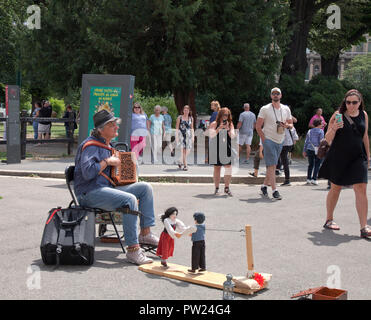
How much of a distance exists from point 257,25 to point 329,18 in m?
11.8

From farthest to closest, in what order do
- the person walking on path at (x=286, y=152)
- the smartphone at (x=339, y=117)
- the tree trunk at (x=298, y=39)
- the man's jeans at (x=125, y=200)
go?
1. the tree trunk at (x=298, y=39)
2. the person walking on path at (x=286, y=152)
3. the smartphone at (x=339, y=117)
4. the man's jeans at (x=125, y=200)

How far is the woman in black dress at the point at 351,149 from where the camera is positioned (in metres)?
7.56

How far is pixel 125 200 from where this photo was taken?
6047mm

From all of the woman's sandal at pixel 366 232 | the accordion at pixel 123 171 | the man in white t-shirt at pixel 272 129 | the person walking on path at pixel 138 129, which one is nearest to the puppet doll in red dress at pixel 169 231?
the accordion at pixel 123 171

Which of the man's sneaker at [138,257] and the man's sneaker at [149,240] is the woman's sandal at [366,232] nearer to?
the man's sneaker at [149,240]

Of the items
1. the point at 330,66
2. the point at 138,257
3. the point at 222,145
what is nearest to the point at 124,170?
the point at 138,257

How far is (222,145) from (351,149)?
3.80 m

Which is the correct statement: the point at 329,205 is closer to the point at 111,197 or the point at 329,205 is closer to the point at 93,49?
the point at 111,197

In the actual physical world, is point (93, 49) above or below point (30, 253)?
above

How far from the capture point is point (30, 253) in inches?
251

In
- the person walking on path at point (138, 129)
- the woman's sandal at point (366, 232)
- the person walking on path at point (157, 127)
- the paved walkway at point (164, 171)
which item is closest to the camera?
the woman's sandal at point (366, 232)
